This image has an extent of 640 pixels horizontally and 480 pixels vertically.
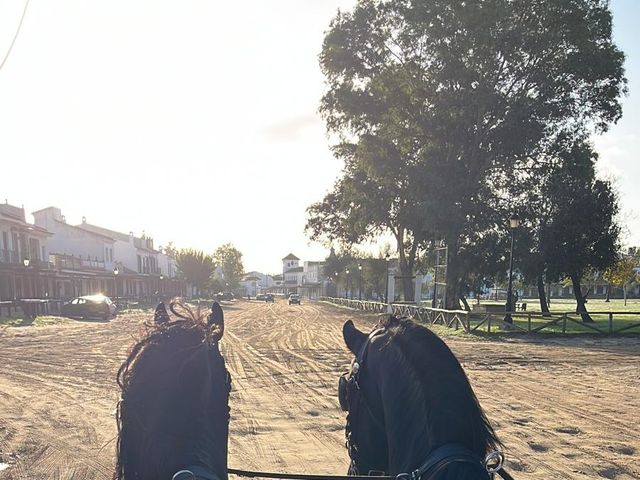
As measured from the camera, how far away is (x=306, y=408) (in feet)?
23.3

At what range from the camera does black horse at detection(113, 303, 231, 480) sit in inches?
56.7

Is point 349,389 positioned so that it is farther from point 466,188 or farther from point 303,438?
point 466,188

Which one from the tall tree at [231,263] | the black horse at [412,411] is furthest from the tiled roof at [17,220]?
the tall tree at [231,263]

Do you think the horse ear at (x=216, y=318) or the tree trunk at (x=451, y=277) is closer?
the horse ear at (x=216, y=318)

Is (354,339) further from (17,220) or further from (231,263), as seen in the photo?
(231,263)

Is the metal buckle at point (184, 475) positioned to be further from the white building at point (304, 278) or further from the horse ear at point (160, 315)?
the white building at point (304, 278)

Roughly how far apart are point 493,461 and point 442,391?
25 centimetres

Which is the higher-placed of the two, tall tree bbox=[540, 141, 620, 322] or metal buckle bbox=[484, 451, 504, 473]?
tall tree bbox=[540, 141, 620, 322]

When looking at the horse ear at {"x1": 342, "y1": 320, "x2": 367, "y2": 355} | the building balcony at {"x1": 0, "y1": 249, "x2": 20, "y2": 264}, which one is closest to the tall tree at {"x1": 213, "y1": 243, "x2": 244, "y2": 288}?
the building balcony at {"x1": 0, "y1": 249, "x2": 20, "y2": 264}

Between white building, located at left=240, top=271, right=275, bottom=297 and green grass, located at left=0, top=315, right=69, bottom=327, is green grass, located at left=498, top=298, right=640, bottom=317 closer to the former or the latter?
green grass, located at left=0, top=315, right=69, bottom=327

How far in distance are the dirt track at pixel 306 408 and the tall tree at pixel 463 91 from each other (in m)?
10.4

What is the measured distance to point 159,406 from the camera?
4.97ft

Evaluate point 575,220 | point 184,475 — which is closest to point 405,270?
point 575,220

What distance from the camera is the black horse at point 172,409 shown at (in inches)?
56.7
